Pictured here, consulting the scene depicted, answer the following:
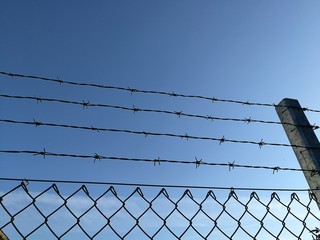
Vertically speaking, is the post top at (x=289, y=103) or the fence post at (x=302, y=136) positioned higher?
the post top at (x=289, y=103)

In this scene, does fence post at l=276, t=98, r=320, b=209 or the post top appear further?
the post top

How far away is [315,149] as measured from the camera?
10.7 ft

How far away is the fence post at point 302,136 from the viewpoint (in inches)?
122

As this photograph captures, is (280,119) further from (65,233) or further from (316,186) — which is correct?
(65,233)

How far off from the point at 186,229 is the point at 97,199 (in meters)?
A: 0.69

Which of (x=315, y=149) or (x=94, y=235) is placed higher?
(x=315, y=149)

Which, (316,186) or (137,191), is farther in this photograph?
(316,186)

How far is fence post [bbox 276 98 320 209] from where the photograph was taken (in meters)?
3.11

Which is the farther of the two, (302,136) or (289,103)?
(289,103)

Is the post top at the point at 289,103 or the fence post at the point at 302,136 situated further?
the post top at the point at 289,103

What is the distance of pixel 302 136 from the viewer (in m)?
3.35

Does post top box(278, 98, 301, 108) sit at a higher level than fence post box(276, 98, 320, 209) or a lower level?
higher

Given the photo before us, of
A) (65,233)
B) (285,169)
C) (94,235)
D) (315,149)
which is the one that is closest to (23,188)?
(65,233)

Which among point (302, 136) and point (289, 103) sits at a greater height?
point (289, 103)
